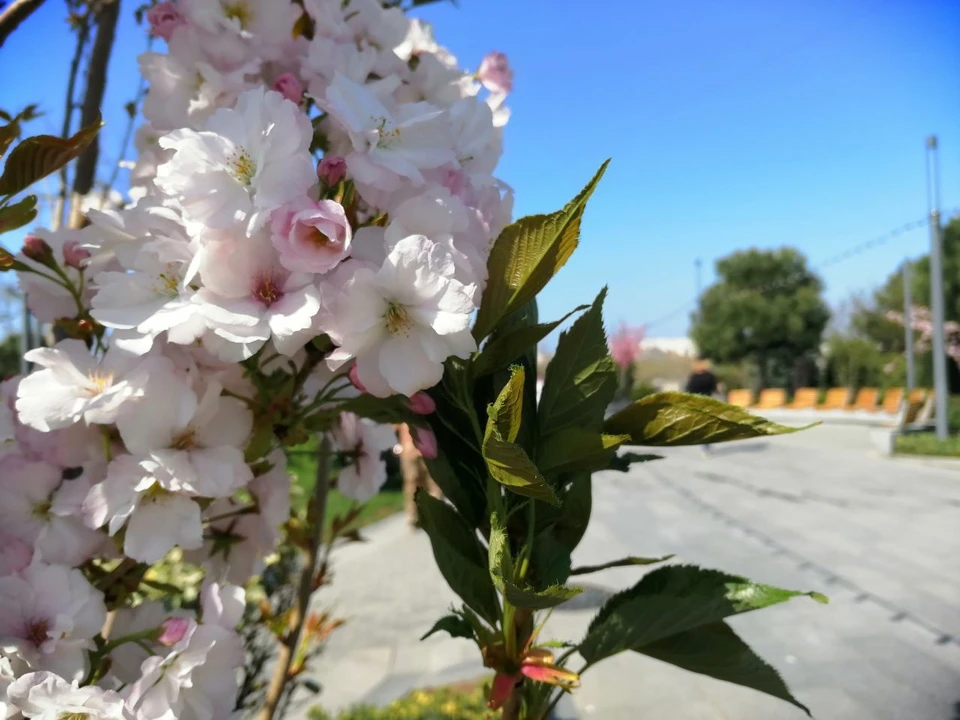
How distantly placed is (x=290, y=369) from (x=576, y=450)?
1.12 ft

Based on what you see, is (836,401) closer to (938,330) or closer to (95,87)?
(938,330)

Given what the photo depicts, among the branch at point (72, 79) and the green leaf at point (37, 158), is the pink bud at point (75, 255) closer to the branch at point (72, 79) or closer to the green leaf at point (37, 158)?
the green leaf at point (37, 158)

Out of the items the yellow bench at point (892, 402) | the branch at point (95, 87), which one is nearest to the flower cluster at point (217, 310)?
the branch at point (95, 87)

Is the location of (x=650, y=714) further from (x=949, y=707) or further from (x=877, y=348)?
(x=877, y=348)

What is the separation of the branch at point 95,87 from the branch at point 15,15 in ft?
1.79

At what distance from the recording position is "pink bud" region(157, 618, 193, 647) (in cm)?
78

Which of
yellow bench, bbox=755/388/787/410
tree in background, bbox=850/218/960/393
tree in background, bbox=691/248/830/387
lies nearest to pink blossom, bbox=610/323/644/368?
yellow bench, bbox=755/388/787/410

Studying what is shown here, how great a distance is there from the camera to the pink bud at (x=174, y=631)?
775 mm

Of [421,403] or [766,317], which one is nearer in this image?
[421,403]

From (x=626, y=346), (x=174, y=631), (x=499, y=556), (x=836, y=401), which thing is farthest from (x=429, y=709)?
(x=836, y=401)

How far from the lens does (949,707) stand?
2.28 m

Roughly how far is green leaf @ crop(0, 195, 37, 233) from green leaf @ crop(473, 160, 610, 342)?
0.50 m

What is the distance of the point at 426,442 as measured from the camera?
758mm

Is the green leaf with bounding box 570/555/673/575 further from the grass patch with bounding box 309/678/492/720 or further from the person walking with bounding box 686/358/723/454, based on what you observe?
the person walking with bounding box 686/358/723/454
